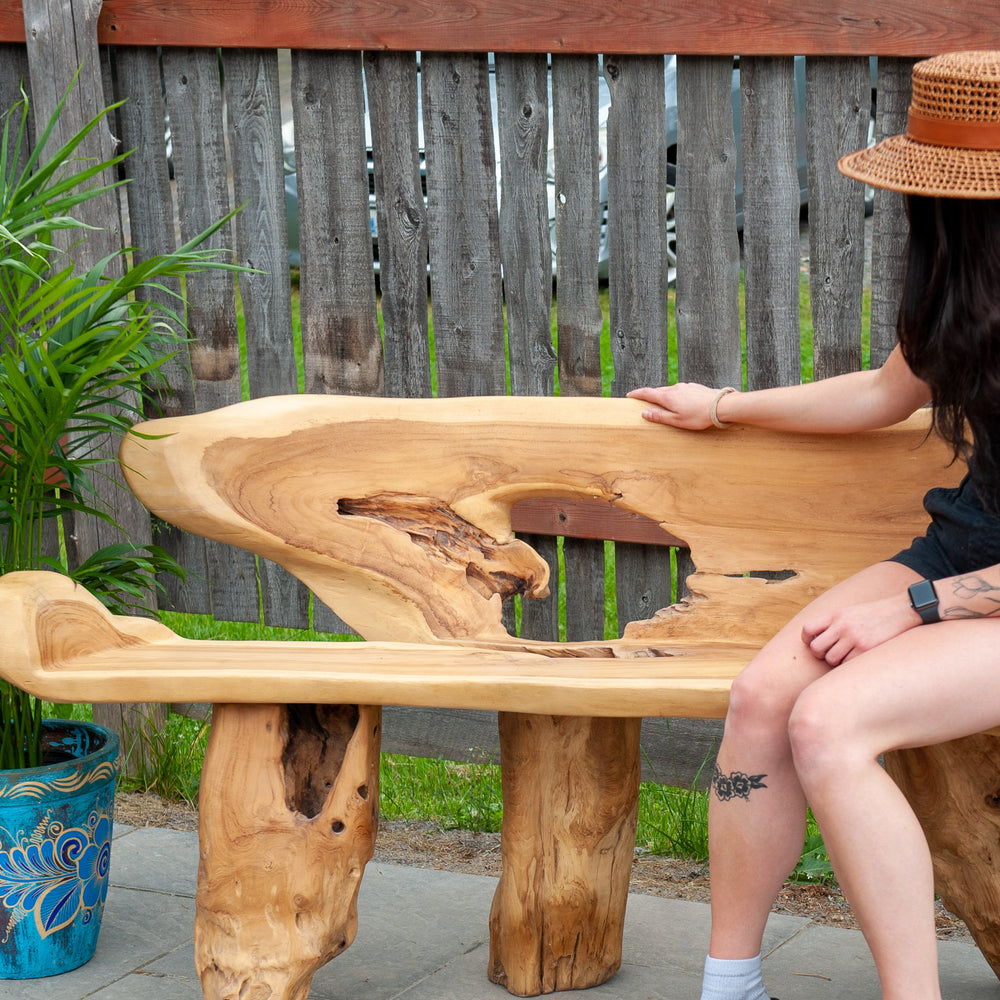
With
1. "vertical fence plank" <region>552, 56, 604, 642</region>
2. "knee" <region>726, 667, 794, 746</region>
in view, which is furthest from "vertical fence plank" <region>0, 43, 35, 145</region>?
"knee" <region>726, 667, 794, 746</region>

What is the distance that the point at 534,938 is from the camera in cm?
250

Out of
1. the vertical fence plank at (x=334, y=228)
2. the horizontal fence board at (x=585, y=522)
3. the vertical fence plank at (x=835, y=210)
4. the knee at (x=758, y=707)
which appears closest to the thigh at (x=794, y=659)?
the knee at (x=758, y=707)

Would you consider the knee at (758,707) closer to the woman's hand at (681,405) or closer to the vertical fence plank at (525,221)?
the woman's hand at (681,405)

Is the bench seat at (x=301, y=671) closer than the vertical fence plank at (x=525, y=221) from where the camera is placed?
Yes

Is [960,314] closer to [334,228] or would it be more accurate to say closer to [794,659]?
[794,659]

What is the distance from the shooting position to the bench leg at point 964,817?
7.45 ft

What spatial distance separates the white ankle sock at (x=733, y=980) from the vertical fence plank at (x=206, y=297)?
180 centimetres

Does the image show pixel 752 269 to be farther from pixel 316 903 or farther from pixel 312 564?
pixel 316 903

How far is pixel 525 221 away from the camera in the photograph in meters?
3.05

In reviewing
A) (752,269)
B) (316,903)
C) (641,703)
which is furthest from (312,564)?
(752,269)

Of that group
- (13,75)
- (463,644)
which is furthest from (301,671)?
(13,75)

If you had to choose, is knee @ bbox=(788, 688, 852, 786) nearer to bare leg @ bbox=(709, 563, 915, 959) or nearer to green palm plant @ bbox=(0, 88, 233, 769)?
bare leg @ bbox=(709, 563, 915, 959)

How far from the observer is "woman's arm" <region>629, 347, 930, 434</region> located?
2.36m

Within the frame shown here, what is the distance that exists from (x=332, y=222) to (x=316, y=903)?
5.47 ft
